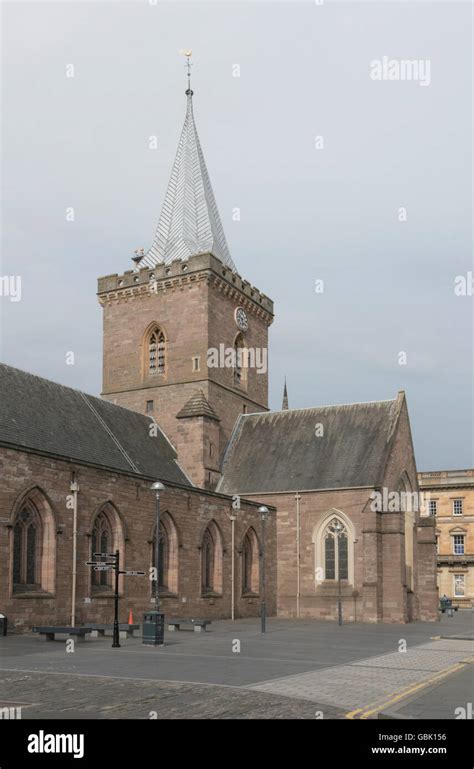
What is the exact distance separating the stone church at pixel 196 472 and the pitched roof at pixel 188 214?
0.40 feet

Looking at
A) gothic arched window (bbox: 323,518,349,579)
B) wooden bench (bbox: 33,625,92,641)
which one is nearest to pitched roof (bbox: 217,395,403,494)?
gothic arched window (bbox: 323,518,349,579)

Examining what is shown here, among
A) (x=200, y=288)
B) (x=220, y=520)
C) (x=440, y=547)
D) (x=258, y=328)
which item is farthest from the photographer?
(x=440, y=547)

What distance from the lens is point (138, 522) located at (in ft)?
111

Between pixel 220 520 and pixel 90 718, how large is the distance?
102 feet

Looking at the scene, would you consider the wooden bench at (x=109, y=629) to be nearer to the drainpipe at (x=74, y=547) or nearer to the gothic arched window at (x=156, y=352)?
the drainpipe at (x=74, y=547)

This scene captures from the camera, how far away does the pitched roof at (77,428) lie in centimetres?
3262

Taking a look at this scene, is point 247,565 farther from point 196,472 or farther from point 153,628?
point 153,628

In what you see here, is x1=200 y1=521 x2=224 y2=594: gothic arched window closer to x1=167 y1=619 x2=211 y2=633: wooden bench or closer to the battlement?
x1=167 y1=619 x2=211 y2=633: wooden bench

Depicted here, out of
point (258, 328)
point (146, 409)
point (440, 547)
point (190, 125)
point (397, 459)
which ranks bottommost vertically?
point (440, 547)

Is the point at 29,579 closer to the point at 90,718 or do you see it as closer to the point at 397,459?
the point at 90,718

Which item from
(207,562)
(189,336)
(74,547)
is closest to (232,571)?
(207,562)

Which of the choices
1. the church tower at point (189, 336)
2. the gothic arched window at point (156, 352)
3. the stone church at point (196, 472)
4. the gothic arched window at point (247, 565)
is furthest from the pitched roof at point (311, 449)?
the gothic arched window at point (156, 352)

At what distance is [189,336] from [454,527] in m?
41.7

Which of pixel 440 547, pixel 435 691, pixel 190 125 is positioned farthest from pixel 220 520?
pixel 440 547
